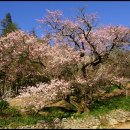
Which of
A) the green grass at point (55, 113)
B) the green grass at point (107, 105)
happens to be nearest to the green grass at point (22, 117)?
the green grass at point (55, 113)

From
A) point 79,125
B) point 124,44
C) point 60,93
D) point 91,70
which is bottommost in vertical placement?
point 79,125

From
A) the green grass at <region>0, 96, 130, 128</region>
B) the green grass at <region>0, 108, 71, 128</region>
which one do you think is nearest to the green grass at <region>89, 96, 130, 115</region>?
the green grass at <region>0, 96, 130, 128</region>

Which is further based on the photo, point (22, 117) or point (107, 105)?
point (107, 105)

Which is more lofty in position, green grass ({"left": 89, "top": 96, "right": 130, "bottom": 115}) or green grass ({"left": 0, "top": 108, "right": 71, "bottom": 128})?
green grass ({"left": 89, "top": 96, "right": 130, "bottom": 115})

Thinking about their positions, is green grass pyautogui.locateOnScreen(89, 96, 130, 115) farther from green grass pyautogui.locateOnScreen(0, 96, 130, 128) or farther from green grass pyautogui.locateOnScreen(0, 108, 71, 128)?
green grass pyautogui.locateOnScreen(0, 108, 71, 128)

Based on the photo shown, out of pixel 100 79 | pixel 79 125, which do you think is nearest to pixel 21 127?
pixel 79 125

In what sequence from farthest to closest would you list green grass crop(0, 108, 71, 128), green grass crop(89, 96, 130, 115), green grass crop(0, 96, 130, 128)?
green grass crop(89, 96, 130, 115), green grass crop(0, 96, 130, 128), green grass crop(0, 108, 71, 128)

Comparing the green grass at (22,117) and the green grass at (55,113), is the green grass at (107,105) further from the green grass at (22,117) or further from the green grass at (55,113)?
the green grass at (22,117)

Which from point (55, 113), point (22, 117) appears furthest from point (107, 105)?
point (22, 117)

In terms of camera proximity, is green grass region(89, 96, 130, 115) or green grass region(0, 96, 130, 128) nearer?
green grass region(0, 96, 130, 128)

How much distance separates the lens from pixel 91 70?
30.7 m

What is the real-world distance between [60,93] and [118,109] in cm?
540

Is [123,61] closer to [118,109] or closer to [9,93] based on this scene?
[118,109]

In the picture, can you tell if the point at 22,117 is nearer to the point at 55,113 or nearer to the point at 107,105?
the point at 55,113
